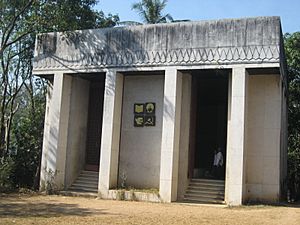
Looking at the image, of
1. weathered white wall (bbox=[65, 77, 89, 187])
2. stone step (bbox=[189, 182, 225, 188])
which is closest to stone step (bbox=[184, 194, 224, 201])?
stone step (bbox=[189, 182, 225, 188])

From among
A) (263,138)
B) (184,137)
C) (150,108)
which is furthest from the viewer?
(150,108)

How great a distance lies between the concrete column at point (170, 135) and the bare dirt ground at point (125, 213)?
774mm

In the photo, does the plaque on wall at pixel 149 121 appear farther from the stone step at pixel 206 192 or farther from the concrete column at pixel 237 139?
the concrete column at pixel 237 139

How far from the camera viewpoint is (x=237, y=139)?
1405 cm

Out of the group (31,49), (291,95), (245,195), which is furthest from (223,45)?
(31,49)

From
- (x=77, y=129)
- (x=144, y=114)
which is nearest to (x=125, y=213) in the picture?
(x=144, y=114)

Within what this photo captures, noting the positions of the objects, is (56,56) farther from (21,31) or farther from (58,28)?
(21,31)

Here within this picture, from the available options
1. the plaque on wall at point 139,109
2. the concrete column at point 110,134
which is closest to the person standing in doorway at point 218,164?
the plaque on wall at point 139,109

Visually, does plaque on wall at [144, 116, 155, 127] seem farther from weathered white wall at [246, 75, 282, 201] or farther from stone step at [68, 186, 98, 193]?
weathered white wall at [246, 75, 282, 201]

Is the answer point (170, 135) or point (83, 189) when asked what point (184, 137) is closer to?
point (170, 135)

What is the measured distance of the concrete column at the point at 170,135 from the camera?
47.6 ft

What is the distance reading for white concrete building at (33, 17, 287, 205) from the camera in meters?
14.4

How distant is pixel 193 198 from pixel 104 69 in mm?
5747

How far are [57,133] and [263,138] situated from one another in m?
7.72
